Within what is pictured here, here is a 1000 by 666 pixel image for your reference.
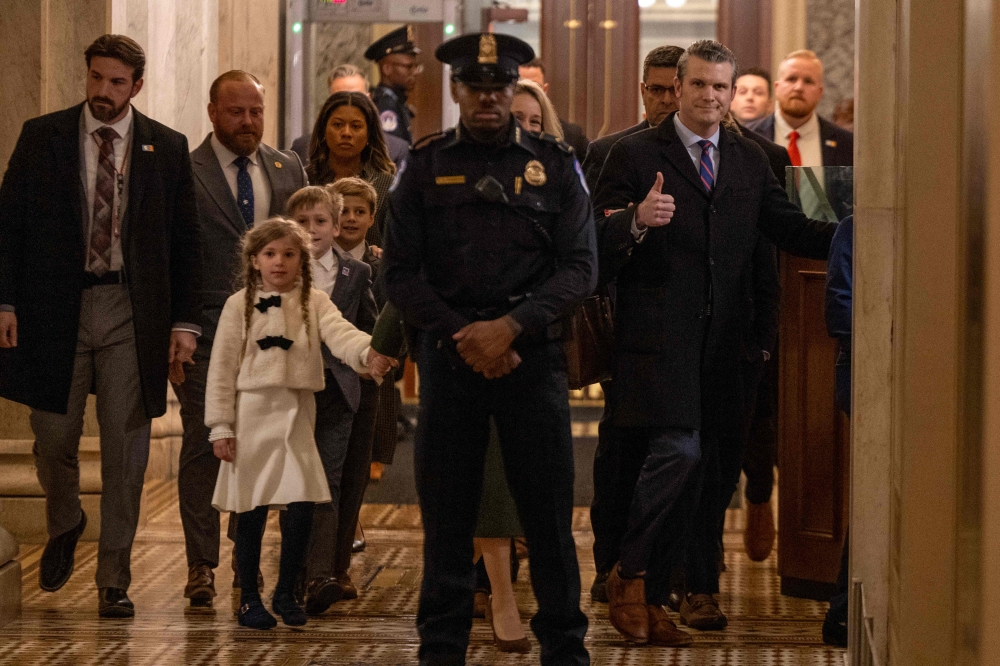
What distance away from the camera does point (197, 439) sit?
17.4 feet

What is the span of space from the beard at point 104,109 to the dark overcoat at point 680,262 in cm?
164

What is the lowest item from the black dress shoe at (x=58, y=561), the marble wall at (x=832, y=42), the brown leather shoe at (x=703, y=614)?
the brown leather shoe at (x=703, y=614)

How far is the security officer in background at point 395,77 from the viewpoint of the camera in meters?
8.26

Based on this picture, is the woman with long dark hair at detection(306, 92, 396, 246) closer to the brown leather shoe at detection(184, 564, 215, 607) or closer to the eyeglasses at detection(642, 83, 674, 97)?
the eyeglasses at detection(642, 83, 674, 97)

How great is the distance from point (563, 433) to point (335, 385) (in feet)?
4.42

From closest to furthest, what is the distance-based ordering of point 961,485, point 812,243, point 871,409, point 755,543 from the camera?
point 961,485
point 871,409
point 812,243
point 755,543

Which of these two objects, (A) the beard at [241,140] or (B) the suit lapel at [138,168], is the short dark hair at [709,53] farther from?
(B) the suit lapel at [138,168]

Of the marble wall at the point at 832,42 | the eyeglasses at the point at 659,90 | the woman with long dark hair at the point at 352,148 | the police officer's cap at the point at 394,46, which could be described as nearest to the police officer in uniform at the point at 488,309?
the eyeglasses at the point at 659,90

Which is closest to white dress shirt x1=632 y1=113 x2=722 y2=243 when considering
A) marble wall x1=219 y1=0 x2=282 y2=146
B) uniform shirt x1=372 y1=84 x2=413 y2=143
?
uniform shirt x1=372 y1=84 x2=413 y2=143

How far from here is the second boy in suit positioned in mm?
5328

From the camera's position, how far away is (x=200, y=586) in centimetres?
515

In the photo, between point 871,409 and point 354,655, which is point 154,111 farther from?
point 871,409

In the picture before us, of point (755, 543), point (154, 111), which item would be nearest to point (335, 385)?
point (755, 543)

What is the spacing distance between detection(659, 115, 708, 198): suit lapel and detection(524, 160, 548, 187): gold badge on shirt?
2.66ft
